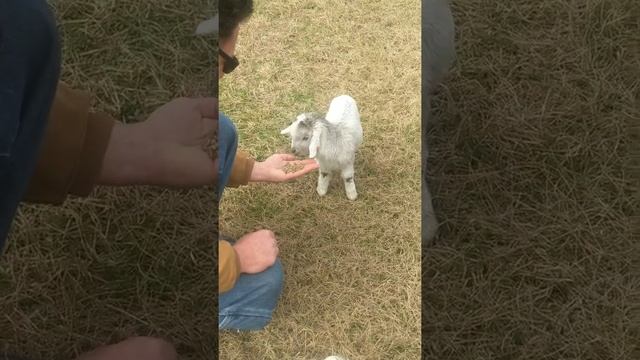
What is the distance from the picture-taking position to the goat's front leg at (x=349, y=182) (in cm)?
111

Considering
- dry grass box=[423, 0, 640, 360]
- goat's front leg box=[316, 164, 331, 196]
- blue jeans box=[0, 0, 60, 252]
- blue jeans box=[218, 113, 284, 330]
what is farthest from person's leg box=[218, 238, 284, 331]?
blue jeans box=[0, 0, 60, 252]

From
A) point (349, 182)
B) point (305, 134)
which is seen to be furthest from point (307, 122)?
point (349, 182)

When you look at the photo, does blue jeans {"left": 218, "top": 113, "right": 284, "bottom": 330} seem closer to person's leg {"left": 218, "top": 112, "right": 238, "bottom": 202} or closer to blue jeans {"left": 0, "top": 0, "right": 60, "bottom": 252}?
person's leg {"left": 218, "top": 112, "right": 238, "bottom": 202}

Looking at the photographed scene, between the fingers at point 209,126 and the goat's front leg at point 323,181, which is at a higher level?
the fingers at point 209,126

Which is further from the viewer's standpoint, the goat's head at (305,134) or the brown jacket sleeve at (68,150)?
the goat's head at (305,134)

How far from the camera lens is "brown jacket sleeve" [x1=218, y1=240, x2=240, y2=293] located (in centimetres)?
108

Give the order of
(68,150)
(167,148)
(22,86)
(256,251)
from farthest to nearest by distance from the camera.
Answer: (256,251), (167,148), (68,150), (22,86)

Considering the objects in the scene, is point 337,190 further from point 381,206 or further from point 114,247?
point 114,247

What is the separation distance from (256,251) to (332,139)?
231 millimetres

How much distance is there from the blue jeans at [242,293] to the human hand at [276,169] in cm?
5

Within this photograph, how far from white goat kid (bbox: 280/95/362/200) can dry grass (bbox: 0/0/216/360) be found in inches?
7.3

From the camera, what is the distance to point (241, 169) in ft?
3.71

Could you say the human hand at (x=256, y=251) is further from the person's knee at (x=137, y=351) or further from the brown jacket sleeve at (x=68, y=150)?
the brown jacket sleeve at (x=68, y=150)

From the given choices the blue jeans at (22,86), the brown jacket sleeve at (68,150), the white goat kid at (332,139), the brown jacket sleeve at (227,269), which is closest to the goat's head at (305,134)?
the white goat kid at (332,139)
